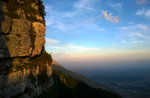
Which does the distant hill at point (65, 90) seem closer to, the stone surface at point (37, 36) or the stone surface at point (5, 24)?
the stone surface at point (37, 36)

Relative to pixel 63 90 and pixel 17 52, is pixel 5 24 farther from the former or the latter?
pixel 63 90

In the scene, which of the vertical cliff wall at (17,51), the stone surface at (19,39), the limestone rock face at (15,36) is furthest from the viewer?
the stone surface at (19,39)

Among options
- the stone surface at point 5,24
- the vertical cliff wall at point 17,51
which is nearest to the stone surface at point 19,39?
the vertical cliff wall at point 17,51

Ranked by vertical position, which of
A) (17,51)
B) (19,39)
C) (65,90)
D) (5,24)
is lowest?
(65,90)

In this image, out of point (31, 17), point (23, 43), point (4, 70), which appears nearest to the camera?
point (4, 70)

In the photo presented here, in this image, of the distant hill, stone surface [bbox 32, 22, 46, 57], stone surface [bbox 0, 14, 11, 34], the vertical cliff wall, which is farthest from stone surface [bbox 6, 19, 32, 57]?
the distant hill

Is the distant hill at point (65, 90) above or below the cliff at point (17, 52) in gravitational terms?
below

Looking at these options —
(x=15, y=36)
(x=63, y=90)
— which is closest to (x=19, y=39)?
(x=15, y=36)

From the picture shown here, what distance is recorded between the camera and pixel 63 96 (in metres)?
44.9

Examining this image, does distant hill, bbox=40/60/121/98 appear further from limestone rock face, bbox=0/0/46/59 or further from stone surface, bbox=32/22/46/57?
limestone rock face, bbox=0/0/46/59

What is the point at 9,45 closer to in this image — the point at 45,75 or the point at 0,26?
the point at 0,26

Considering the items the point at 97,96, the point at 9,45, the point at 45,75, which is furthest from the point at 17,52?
the point at 97,96

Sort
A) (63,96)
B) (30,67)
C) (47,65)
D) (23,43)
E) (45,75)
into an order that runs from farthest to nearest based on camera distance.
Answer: (63,96)
(47,65)
(45,75)
(30,67)
(23,43)

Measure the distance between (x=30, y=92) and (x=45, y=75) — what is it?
318 inches
